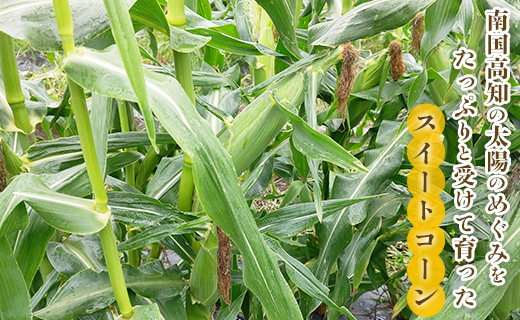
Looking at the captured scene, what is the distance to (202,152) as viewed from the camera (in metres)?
0.37

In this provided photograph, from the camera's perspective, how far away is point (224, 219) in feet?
1.22

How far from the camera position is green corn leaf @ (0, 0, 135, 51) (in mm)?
411

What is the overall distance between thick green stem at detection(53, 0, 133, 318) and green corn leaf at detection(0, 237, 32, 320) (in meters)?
0.11

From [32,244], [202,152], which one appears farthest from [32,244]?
[202,152]

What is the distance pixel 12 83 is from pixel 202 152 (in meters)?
0.35

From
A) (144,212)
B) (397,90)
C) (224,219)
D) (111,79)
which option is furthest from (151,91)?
(397,90)

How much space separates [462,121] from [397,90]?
0.13 metres

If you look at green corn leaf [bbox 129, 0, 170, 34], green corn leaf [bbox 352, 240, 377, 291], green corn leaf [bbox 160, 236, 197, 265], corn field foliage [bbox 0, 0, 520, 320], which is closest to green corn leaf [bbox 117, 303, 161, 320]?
corn field foliage [bbox 0, 0, 520, 320]

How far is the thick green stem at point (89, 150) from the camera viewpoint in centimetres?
34

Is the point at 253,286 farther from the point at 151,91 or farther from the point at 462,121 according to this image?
the point at 462,121

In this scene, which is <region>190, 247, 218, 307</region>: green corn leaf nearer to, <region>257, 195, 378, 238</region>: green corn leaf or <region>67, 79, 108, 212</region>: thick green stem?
<region>257, 195, 378, 238</region>: green corn leaf

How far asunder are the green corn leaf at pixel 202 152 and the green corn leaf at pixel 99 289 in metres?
0.28

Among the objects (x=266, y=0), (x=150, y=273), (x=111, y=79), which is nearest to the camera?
(x=111, y=79)

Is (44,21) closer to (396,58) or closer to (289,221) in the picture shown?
(289,221)
